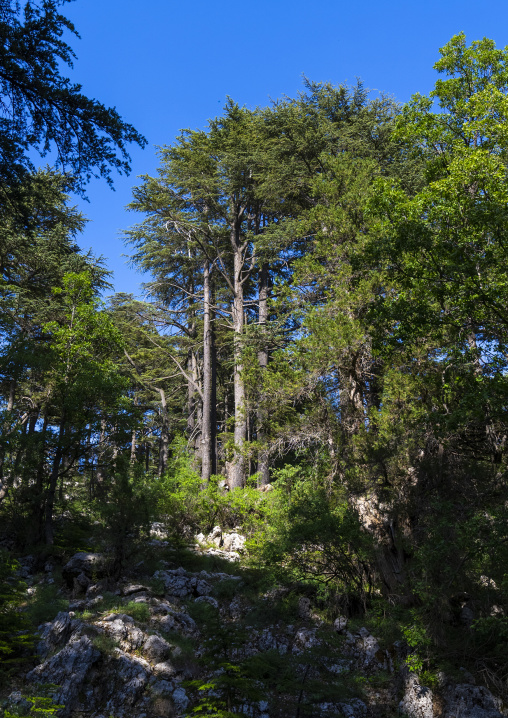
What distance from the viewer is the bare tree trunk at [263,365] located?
1230 centimetres

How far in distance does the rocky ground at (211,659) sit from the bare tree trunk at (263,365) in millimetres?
3345

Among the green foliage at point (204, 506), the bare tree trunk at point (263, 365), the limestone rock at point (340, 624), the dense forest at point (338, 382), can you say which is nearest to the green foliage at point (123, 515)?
the dense forest at point (338, 382)

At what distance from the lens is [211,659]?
237 inches

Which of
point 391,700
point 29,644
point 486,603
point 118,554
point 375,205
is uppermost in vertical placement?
point 375,205

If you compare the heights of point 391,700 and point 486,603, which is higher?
point 486,603

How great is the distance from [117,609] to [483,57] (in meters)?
12.2

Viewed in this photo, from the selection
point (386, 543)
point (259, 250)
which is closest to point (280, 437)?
point (386, 543)

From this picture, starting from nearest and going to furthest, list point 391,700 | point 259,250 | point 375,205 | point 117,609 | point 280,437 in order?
point 391,700 < point 117,609 < point 375,205 < point 280,437 < point 259,250

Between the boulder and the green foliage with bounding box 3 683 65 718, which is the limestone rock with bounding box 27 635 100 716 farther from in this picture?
the boulder

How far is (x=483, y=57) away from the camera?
10031mm

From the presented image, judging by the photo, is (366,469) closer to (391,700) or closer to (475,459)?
(475,459)

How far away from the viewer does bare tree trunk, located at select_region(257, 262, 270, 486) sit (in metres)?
12.3

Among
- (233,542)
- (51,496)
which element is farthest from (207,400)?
(51,496)

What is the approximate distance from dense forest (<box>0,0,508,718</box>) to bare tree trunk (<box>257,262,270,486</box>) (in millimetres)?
113
